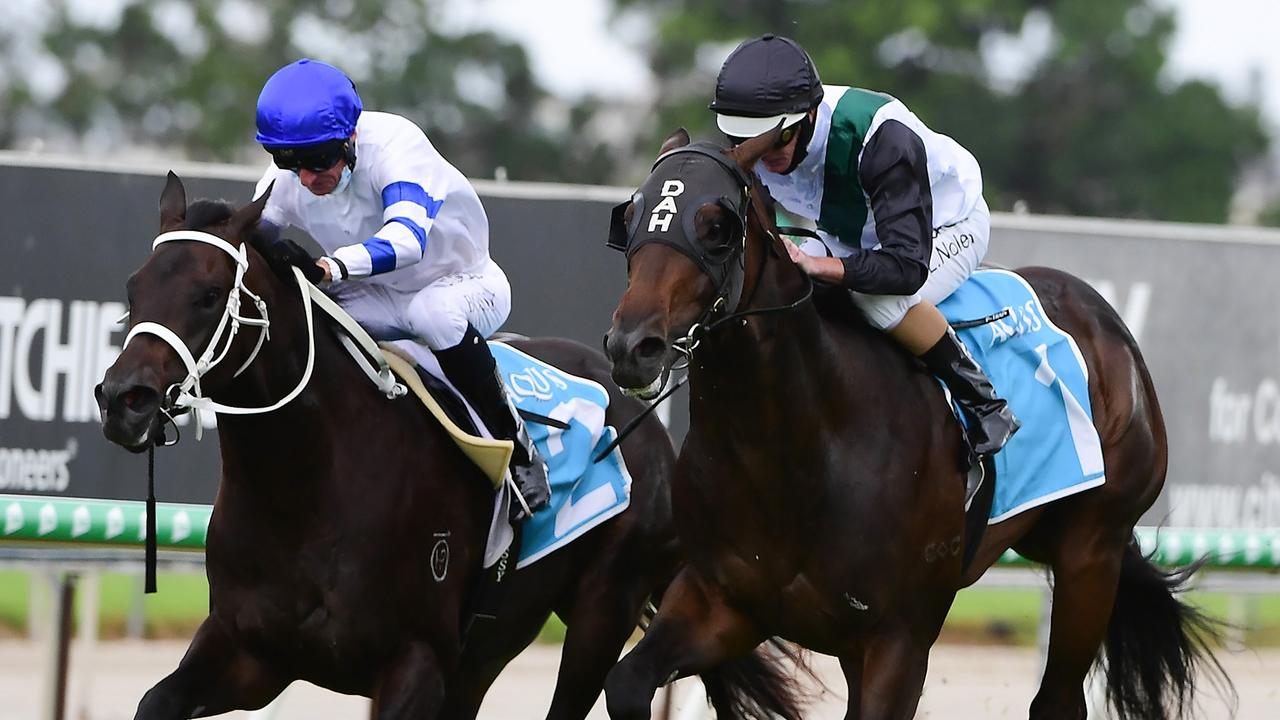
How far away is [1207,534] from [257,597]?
3.46 meters

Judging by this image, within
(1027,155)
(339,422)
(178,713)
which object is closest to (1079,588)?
(339,422)

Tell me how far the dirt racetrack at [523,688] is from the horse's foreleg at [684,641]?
1.48m

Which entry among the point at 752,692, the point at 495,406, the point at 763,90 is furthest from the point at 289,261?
the point at 752,692

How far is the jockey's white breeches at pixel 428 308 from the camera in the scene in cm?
468

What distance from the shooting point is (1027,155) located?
30891mm

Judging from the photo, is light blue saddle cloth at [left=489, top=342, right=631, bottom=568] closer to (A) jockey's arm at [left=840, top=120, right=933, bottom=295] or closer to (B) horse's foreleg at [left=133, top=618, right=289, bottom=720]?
(B) horse's foreleg at [left=133, top=618, right=289, bottom=720]

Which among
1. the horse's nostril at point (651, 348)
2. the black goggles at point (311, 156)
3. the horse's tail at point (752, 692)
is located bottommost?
the horse's tail at point (752, 692)

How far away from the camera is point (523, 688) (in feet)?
24.2

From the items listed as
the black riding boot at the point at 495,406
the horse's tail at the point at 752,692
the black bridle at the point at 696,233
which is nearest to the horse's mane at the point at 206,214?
the black riding boot at the point at 495,406

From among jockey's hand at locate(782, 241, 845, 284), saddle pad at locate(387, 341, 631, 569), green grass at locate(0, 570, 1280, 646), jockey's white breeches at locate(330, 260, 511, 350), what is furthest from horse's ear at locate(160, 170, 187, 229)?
green grass at locate(0, 570, 1280, 646)

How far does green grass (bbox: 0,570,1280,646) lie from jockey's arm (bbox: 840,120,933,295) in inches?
176

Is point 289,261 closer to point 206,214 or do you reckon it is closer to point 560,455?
point 206,214

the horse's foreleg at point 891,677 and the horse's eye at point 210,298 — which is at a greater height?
the horse's eye at point 210,298

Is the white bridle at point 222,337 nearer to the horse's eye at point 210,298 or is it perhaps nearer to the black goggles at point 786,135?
the horse's eye at point 210,298
